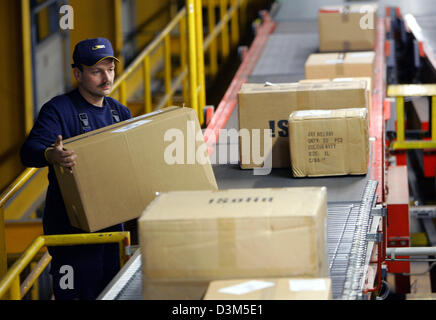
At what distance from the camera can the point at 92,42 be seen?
14.2ft

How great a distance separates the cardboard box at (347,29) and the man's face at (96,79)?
5.40 meters

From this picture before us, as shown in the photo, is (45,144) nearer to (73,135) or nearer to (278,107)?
A: (73,135)

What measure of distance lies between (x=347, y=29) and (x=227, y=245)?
6783mm

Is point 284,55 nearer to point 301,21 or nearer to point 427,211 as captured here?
point 301,21

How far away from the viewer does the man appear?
416 cm

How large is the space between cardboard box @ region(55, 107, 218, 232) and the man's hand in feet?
0.12

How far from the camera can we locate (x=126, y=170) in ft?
13.6

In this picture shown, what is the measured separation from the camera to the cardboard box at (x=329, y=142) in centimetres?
518

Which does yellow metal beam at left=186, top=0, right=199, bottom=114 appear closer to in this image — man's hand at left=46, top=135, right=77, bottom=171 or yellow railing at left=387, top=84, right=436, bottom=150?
yellow railing at left=387, top=84, right=436, bottom=150

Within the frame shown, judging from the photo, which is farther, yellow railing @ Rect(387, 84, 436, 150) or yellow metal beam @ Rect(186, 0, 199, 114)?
yellow railing @ Rect(387, 84, 436, 150)

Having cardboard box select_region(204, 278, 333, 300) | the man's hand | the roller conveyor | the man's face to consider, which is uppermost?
the man's face

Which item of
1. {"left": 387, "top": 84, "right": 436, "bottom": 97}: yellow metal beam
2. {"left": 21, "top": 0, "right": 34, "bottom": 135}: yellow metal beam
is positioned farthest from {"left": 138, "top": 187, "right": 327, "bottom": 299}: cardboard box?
{"left": 21, "top": 0, "right": 34, "bottom": 135}: yellow metal beam

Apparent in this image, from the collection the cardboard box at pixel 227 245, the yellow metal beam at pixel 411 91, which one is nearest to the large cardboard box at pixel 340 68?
the yellow metal beam at pixel 411 91

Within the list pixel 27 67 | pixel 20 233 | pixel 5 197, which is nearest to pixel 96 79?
pixel 5 197
